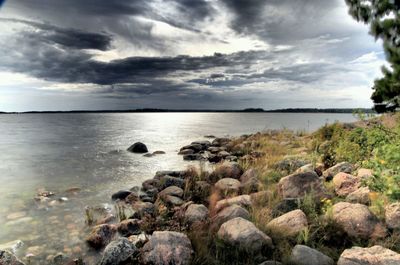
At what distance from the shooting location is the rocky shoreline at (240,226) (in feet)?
18.3

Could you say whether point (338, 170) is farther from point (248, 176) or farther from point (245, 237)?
point (245, 237)

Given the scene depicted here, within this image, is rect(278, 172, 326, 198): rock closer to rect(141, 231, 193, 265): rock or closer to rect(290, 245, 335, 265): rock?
rect(290, 245, 335, 265): rock

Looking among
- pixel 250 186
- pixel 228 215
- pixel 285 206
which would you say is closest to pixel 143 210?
pixel 228 215

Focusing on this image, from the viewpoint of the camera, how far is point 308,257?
17.3ft

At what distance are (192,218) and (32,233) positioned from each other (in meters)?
3.94

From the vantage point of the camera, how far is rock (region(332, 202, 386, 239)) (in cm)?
612

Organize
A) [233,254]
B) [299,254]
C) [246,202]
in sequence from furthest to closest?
[246,202] → [233,254] → [299,254]

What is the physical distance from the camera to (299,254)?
210 inches

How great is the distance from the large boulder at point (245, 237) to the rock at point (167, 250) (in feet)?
2.28

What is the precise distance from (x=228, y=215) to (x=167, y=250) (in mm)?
1836

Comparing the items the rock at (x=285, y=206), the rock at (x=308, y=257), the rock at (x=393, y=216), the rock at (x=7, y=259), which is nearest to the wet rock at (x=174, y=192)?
the rock at (x=285, y=206)

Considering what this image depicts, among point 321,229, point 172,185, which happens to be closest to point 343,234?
point 321,229

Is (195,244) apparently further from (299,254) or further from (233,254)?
(299,254)

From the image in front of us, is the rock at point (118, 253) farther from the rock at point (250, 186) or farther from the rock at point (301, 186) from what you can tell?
the rock at point (250, 186)
